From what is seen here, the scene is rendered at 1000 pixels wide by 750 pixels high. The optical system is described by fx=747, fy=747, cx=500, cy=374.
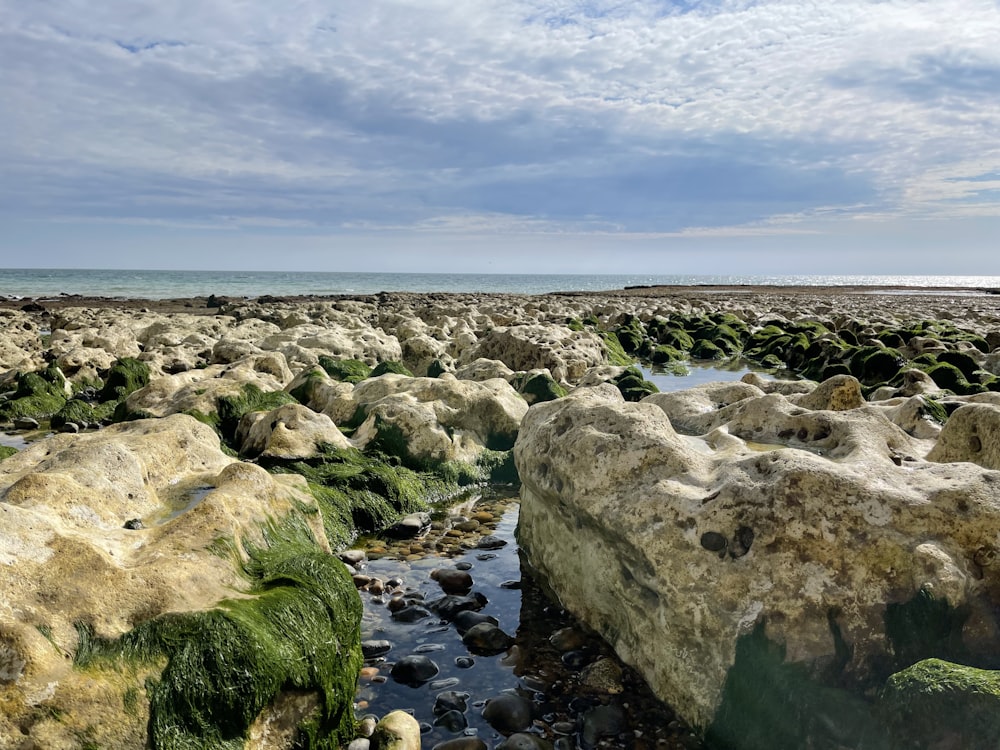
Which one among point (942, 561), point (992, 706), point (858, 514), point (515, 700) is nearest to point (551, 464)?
point (515, 700)

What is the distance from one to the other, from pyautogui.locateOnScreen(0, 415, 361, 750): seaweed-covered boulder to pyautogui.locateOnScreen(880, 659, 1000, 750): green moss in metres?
3.46

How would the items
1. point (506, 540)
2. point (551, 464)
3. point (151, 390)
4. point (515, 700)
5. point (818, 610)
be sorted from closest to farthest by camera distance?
point (818, 610) < point (515, 700) < point (551, 464) < point (506, 540) < point (151, 390)

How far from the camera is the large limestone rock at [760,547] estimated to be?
4844mm

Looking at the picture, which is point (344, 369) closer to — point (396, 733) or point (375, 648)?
point (375, 648)

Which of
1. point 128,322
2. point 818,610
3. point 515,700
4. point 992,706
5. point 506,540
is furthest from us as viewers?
point 128,322

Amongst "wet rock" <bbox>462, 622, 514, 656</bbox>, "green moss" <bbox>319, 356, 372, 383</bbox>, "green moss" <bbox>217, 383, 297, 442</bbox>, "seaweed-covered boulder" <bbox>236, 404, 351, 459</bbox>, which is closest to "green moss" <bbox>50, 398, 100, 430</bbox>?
"green moss" <bbox>217, 383, 297, 442</bbox>

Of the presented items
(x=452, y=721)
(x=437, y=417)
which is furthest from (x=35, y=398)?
(x=452, y=721)

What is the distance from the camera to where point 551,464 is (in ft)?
23.8

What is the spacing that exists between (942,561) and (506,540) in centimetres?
542

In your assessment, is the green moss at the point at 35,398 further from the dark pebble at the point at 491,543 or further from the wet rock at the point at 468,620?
the wet rock at the point at 468,620

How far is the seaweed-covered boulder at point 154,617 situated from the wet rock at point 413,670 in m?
0.63

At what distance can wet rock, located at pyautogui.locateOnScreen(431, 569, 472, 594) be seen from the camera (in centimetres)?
781

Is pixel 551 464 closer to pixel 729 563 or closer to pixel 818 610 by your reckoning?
pixel 729 563

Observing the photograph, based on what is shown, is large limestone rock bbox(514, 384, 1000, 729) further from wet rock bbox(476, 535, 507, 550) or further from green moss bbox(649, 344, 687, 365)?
green moss bbox(649, 344, 687, 365)
